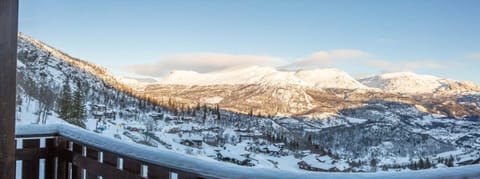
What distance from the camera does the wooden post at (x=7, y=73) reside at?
976 millimetres

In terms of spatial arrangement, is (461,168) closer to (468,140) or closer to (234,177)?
(234,177)

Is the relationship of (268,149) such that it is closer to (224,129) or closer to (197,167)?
(224,129)

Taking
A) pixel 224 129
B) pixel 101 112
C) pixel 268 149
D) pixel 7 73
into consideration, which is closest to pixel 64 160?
pixel 7 73

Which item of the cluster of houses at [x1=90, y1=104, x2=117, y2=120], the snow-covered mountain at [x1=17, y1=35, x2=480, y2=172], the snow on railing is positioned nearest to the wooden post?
the snow on railing

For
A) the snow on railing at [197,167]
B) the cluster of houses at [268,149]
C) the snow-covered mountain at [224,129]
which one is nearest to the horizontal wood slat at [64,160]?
the snow on railing at [197,167]

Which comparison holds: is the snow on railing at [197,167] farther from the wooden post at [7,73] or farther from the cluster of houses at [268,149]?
the cluster of houses at [268,149]

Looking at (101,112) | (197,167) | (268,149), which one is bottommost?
(268,149)

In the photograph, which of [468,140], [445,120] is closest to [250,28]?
[468,140]

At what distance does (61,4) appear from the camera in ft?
80.0

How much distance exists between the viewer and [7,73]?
100 centimetres

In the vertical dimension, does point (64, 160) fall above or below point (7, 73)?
below

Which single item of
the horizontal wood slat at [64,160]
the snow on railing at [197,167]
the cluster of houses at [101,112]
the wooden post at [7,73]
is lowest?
the cluster of houses at [101,112]

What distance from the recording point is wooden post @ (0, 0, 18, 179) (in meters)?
0.98

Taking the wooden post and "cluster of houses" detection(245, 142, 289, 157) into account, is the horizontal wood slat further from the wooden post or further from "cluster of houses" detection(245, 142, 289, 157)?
"cluster of houses" detection(245, 142, 289, 157)
